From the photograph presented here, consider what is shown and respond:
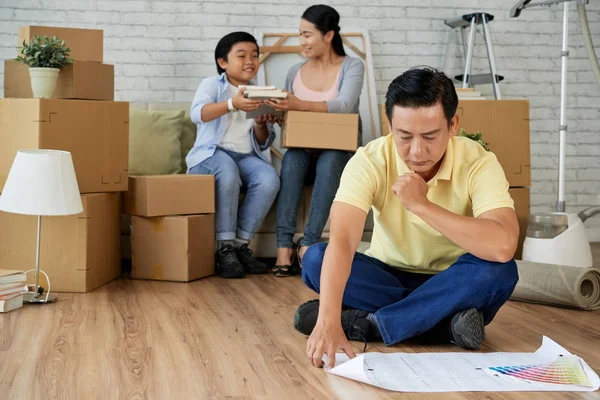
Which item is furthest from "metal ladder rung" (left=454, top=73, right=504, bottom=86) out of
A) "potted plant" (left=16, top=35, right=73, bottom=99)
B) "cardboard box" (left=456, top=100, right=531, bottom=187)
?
"potted plant" (left=16, top=35, right=73, bottom=99)

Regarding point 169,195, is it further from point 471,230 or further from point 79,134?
point 471,230

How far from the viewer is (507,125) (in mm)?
3705

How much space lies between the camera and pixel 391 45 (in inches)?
176

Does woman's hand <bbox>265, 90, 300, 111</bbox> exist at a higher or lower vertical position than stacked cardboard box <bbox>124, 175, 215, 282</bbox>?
higher

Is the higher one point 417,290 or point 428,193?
point 428,193

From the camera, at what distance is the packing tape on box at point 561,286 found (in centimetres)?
272

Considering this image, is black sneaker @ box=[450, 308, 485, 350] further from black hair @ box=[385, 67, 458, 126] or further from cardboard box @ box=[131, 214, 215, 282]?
cardboard box @ box=[131, 214, 215, 282]

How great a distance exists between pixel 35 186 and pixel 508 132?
2126mm

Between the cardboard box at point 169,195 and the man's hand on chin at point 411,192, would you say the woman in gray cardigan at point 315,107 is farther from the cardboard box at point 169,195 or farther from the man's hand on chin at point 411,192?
the man's hand on chin at point 411,192

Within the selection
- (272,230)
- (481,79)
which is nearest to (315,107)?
(272,230)

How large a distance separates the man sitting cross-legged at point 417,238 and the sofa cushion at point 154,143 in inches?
64.3

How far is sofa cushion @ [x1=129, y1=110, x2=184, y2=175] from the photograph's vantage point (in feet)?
12.1

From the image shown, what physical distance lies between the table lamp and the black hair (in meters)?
1.35

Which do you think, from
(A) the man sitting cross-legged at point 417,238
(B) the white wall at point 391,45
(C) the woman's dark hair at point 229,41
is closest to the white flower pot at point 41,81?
(C) the woman's dark hair at point 229,41
